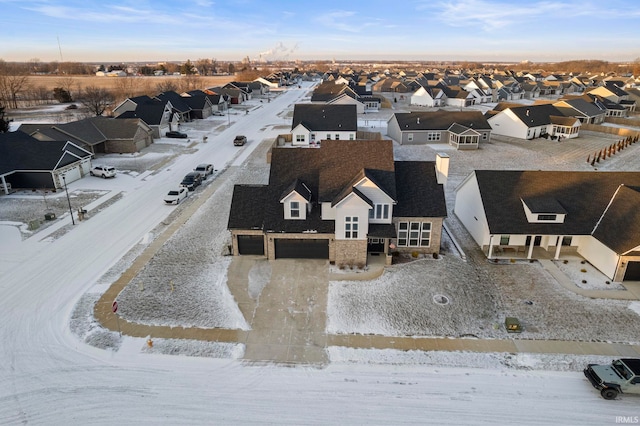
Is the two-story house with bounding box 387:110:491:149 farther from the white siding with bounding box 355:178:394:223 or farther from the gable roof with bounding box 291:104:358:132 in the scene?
the white siding with bounding box 355:178:394:223

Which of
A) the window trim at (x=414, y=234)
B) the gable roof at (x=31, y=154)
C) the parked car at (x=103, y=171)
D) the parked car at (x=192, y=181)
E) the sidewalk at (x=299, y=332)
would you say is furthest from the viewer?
the parked car at (x=103, y=171)

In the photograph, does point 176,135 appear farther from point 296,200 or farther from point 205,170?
point 296,200

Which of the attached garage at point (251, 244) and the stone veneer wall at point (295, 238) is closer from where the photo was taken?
the stone veneer wall at point (295, 238)

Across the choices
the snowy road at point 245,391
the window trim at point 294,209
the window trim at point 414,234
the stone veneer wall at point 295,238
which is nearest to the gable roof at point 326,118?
the window trim at point 414,234

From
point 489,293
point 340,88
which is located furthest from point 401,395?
point 340,88

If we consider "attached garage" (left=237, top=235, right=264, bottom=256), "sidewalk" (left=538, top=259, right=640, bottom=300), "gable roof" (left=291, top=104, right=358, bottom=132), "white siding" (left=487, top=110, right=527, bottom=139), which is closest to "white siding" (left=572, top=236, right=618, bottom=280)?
"sidewalk" (left=538, top=259, right=640, bottom=300)

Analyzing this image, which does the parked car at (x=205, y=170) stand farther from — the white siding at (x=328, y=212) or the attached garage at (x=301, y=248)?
the white siding at (x=328, y=212)

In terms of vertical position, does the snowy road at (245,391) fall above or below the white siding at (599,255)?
below

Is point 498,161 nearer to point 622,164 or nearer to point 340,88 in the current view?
point 622,164
